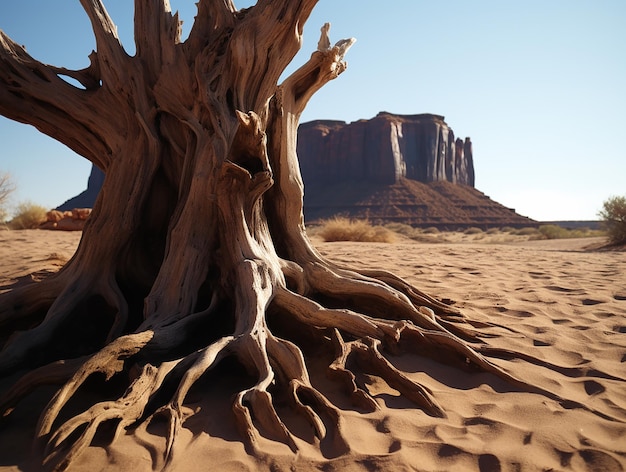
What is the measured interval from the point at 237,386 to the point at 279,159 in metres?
2.23

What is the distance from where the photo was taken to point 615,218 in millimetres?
16062

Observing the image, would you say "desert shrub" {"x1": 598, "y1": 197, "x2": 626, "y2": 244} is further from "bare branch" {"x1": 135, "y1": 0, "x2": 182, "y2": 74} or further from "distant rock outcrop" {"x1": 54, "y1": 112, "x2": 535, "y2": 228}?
"distant rock outcrop" {"x1": 54, "y1": 112, "x2": 535, "y2": 228}

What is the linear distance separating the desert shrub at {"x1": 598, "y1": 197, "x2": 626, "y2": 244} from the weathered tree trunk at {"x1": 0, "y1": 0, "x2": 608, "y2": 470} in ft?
47.2

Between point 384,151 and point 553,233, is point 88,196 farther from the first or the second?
point 553,233

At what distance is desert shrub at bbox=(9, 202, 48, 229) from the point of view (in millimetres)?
17703

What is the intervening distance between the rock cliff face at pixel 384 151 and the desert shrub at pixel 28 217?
177 feet

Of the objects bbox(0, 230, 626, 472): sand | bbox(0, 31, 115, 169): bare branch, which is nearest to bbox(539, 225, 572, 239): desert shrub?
bbox(0, 230, 626, 472): sand

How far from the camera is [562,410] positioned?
2.66m

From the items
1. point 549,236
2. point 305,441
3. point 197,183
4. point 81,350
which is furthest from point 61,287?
point 549,236

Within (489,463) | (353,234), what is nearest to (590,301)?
(489,463)

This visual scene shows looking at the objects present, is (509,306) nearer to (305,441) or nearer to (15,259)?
(305,441)

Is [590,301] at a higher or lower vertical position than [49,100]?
lower

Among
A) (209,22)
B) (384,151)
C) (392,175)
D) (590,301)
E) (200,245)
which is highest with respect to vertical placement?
(384,151)

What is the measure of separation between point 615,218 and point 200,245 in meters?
17.3
